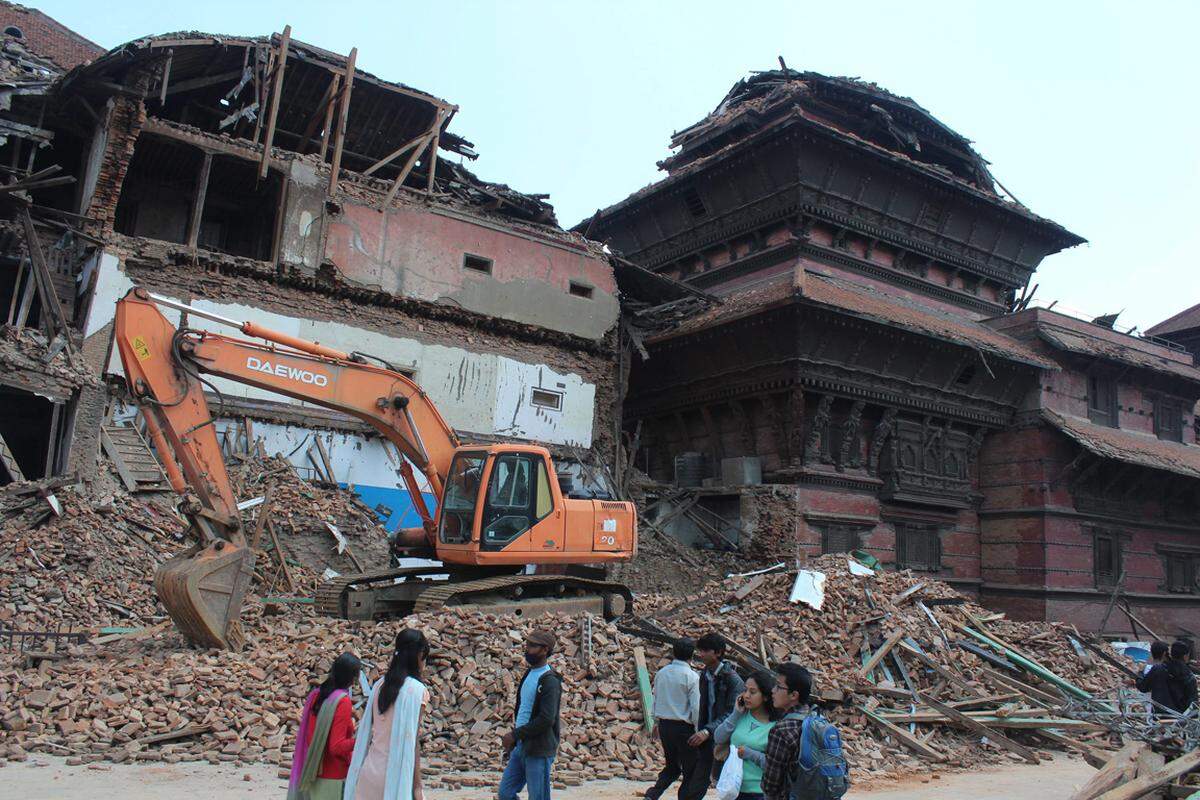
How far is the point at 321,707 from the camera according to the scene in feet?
16.2

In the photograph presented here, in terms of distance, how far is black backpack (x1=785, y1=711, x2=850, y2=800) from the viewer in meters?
4.71

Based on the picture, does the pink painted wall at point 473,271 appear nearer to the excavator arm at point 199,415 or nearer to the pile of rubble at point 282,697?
the excavator arm at point 199,415

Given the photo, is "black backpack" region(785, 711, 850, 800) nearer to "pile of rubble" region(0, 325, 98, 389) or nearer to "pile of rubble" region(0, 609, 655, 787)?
"pile of rubble" region(0, 609, 655, 787)

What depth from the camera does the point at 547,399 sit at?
68.9ft

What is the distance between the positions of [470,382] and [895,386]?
9.67 metres

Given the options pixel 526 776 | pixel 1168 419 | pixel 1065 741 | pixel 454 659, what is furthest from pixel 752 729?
pixel 1168 419

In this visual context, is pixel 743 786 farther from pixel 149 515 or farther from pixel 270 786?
pixel 149 515

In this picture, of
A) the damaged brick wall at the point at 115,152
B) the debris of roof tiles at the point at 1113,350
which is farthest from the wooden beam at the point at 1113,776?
the debris of roof tiles at the point at 1113,350

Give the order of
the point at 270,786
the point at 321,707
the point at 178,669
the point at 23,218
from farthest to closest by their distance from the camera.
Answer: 1. the point at 23,218
2. the point at 178,669
3. the point at 270,786
4. the point at 321,707

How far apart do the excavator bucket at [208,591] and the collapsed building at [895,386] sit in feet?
39.9

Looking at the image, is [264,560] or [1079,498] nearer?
[264,560]

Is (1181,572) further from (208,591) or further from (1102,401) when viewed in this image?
(208,591)

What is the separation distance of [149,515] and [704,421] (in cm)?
1251

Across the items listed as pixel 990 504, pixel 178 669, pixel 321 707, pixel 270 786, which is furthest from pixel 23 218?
pixel 990 504
